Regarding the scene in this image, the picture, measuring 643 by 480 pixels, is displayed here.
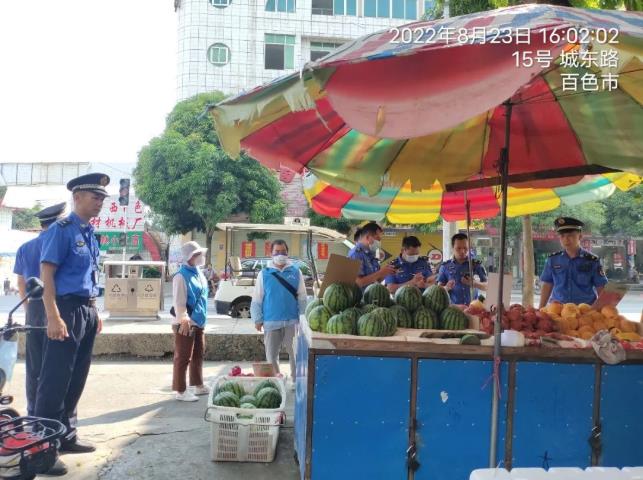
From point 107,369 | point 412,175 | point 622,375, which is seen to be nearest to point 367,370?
point 622,375

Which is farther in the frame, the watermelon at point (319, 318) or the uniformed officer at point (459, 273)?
the uniformed officer at point (459, 273)

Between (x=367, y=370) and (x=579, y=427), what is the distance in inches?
53.4

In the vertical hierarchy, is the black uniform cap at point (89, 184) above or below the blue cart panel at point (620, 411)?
above

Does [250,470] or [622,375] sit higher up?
[622,375]

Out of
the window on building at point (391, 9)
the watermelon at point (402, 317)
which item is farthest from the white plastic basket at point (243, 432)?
the window on building at point (391, 9)

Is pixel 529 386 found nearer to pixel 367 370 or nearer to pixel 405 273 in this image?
pixel 367 370

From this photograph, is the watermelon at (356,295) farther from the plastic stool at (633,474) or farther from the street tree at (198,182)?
the street tree at (198,182)

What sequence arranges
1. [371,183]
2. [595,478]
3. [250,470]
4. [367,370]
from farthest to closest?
1. [371,183]
2. [250,470]
3. [367,370]
4. [595,478]

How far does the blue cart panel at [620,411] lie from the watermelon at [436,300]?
1.12 metres

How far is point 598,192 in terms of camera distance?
663cm

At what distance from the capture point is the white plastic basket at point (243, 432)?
4.25m

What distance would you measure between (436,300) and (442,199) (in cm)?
303

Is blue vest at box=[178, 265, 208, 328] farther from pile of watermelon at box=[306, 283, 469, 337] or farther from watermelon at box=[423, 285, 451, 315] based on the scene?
watermelon at box=[423, 285, 451, 315]

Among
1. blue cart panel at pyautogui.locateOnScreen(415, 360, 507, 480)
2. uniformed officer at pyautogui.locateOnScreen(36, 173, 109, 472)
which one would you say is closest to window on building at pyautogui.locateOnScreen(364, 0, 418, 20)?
uniformed officer at pyautogui.locateOnScreen(36, 173, 109, 472)
